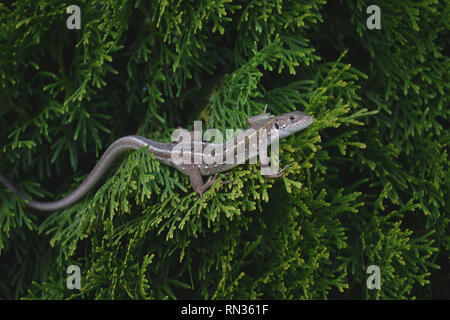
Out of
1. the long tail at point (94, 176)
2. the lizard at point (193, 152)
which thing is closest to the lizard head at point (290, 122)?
the lizard at point (193, 152)

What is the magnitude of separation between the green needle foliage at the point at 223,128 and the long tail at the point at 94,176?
57 millimetres

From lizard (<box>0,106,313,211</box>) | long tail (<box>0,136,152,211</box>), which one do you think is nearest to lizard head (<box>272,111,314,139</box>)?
lizard (<box>0,106,313,211</box>)

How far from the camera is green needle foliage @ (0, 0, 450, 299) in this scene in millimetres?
2406

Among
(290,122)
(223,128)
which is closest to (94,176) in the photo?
(223,128)

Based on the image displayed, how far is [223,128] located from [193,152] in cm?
22

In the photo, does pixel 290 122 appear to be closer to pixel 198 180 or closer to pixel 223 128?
pixel 223 128

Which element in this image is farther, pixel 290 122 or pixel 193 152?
pixel 193 152

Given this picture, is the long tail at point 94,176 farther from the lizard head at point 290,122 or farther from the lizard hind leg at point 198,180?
the lizard head at point 290,122

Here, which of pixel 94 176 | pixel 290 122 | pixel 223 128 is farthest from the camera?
pixel 94 176

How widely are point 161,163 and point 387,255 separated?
141 centimetres

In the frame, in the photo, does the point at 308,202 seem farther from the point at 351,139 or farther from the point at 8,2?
the point at 8,2

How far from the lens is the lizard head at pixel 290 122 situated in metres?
2.29

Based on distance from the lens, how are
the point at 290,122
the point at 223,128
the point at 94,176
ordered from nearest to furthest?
the point at 290,122 → the point at 223,128 → the point at 94,176

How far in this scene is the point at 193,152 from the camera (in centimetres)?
252
